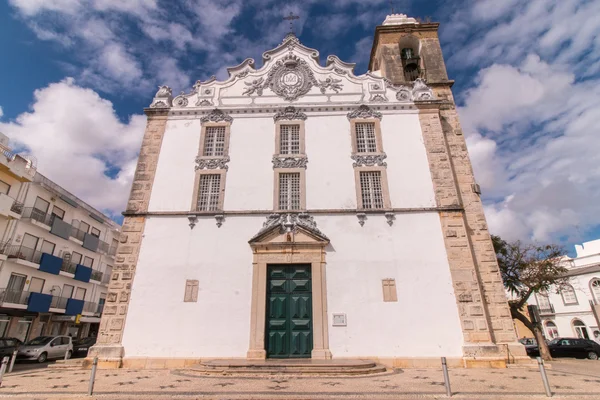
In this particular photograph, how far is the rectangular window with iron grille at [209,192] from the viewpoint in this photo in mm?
13070

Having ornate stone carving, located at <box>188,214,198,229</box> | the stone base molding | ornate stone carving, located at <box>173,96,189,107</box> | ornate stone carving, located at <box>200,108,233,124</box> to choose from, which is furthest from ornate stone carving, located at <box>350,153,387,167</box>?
the stone base molding

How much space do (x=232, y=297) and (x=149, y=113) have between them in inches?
336

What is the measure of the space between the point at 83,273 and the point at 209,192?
2047 centimetres

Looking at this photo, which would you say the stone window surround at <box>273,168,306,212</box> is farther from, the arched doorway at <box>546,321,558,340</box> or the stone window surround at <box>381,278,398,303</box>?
the arched doorway at <box>546,321,558,340</box>

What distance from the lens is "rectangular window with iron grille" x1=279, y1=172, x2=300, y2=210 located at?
42.6 ft

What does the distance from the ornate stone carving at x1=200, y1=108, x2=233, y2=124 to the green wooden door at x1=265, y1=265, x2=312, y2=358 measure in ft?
21.2

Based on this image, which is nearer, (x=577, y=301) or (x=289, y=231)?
(x=289, y=231)

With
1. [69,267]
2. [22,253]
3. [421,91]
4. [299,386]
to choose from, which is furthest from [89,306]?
[421,91]

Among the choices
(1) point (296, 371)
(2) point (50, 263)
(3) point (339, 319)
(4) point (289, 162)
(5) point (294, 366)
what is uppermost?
(4) point (289, 162)

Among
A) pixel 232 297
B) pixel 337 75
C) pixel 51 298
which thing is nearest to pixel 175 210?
pixel 232 297

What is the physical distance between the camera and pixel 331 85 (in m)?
15.3

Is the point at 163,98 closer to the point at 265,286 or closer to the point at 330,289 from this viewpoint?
the point at 265,286

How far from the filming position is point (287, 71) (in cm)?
1574

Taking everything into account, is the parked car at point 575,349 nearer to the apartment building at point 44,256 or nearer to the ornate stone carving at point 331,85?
the ornate stone carving at point 331,85
